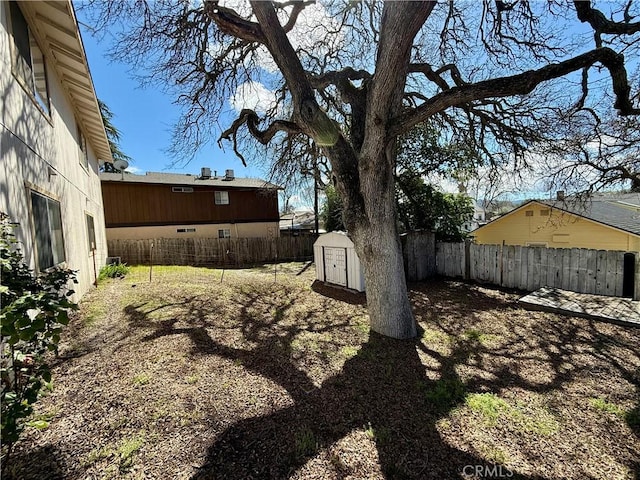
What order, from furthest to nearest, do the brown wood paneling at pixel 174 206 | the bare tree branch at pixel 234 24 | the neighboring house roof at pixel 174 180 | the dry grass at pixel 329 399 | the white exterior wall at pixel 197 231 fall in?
the neighboring house roof at pixel 174 180 → the white exterior wall at pixel 197 231 → the brown wood paneling at pixel 174 206 → the bare tree branch at pixel 234 24 → the dry grass at pixel 329 399

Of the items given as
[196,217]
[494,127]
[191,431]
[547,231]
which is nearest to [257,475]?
[191,431]

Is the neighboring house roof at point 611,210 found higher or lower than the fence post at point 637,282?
higher

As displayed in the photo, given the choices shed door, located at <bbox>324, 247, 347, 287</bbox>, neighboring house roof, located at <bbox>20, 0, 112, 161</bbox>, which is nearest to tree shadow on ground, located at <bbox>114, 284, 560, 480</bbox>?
shed door, located at <bbox>324, 247, 347, 287</bbox>

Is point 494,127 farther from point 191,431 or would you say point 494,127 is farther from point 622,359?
point 191,431

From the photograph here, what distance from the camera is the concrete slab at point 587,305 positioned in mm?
5871

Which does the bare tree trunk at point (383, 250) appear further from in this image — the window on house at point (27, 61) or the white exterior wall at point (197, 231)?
the white exterior wall at point (197, 231)

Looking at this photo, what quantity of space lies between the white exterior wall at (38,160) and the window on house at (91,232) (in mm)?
676

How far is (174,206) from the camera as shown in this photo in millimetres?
18109

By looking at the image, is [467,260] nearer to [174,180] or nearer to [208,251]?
[208,251]

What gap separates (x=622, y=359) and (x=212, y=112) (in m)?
9.82

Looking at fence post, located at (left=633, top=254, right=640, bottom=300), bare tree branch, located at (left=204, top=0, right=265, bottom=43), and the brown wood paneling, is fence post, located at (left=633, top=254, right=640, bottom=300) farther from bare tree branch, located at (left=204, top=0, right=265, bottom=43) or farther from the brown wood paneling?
the brown wood paneling

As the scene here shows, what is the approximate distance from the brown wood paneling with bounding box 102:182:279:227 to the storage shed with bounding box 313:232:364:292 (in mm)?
6765

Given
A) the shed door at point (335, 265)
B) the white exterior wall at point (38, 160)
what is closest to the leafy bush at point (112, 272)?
the white exterior wall at point (38, 160)

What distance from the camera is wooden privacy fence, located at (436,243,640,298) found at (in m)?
7.05
